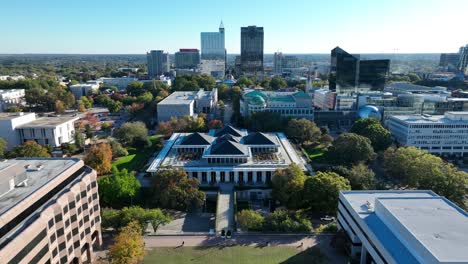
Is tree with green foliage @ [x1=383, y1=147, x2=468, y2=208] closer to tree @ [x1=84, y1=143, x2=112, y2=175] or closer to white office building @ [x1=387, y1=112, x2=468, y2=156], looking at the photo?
white office building @ [x1=387, y1=112, x2=468, y2=156]

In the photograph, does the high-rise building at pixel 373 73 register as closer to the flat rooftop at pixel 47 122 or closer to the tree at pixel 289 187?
the tree at pixel 289 187

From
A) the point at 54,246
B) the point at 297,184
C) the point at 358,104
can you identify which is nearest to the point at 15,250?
the point at 54,246

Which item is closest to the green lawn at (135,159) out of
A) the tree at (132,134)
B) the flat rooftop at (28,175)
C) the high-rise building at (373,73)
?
the tree at (132,134)

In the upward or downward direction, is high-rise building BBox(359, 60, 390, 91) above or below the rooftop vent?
above

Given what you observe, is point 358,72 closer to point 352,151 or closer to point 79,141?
point 352,151

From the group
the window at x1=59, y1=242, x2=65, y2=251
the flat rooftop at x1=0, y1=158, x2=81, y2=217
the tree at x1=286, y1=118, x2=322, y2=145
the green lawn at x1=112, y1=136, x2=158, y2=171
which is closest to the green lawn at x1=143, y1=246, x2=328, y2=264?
the window at x1=59, y1=242, x2=65, y2=251

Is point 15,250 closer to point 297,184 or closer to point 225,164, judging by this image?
point 297,184

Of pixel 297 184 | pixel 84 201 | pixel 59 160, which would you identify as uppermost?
pixel 59 160
